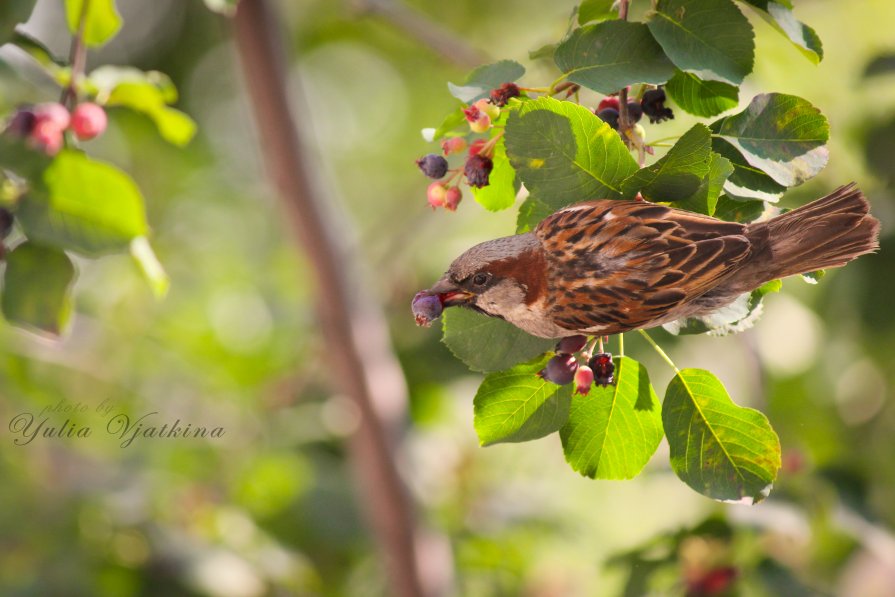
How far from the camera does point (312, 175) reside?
3.74 meters

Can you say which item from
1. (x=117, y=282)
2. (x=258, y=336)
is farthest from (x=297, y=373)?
(x=117, y=282)

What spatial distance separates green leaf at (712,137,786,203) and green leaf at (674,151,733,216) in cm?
5

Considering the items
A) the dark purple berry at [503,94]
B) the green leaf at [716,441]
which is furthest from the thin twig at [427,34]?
the green leaf at [716,441]

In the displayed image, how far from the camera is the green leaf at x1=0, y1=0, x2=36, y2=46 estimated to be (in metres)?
2.08

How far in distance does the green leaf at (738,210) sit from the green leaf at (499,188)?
398 millimetres

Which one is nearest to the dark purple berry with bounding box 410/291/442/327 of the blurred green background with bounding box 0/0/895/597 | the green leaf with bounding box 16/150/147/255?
the green leaf with bounding box 16/150/147/255

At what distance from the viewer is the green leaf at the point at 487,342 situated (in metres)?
1.73

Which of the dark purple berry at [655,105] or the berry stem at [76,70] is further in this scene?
the berry stem at [76,70]

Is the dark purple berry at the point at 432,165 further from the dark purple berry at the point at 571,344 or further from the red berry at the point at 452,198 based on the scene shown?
the dark purple berry at the point at 571,344

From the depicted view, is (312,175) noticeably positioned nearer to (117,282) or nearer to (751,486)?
(117,282)

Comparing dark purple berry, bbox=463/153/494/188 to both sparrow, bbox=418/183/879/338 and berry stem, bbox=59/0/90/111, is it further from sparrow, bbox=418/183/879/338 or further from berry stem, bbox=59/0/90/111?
berry stem, bbox=59/0/90/111

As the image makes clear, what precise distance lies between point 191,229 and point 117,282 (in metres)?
1.37

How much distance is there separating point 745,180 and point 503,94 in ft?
1.52

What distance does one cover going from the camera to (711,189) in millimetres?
1603
